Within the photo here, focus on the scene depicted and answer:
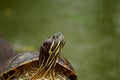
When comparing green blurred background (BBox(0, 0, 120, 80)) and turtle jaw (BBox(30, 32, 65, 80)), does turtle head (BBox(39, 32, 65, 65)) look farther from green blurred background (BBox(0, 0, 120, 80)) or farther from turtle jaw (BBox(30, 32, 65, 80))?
green blurred background (BBox(0, 0, 120, 80))

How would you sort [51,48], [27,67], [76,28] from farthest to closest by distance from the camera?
[76,28]
[27,67]
[51,48]

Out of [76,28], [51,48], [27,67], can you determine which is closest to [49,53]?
[51,48]

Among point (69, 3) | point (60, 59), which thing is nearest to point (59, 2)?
point (69, 3)

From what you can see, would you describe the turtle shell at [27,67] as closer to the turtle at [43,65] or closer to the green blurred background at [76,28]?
the turtle at [43,65]

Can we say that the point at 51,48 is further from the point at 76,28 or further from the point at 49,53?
→ the point at 76,28

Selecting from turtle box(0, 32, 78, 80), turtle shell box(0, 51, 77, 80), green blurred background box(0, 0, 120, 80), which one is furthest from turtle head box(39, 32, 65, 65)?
green blurred background box(0, 0, 120, 80)

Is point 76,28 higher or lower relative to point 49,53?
higher
